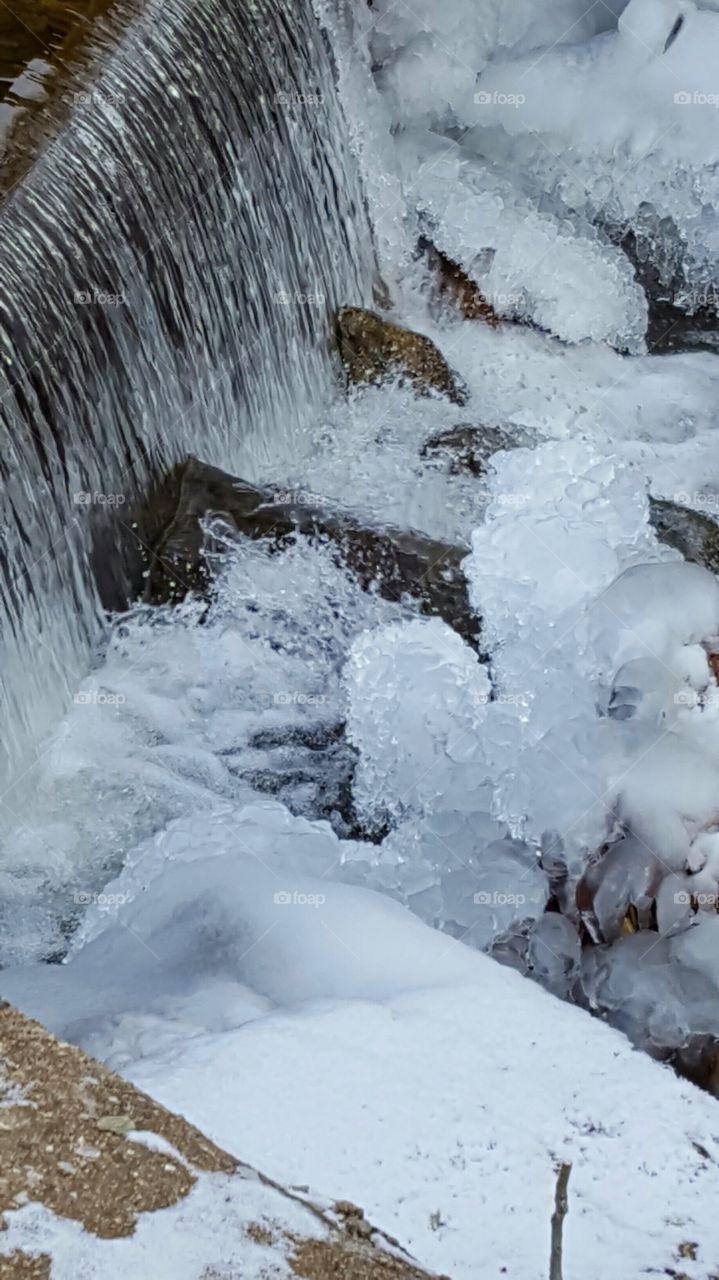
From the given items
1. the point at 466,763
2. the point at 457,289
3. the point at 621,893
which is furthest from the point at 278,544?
the point at 457,289

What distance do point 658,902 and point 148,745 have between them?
5.28 ft

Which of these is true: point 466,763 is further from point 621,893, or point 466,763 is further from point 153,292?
point 153,292

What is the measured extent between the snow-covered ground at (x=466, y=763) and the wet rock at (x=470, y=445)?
0.21 ft

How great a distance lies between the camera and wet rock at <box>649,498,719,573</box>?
4.86 meters

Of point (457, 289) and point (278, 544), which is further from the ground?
point (457, 289)

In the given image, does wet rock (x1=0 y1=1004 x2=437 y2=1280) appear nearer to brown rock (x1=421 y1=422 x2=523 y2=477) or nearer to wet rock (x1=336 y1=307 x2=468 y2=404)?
brown rock (x1=421 y1=422 x2=523 y2=477)

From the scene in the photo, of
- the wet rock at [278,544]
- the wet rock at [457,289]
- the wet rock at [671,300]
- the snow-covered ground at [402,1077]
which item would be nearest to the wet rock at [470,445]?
the wet rock at [278,544]

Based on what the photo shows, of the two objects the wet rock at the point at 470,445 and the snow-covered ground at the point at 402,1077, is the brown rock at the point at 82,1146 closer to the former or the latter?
the snow-covered ground at the point at 402,1077

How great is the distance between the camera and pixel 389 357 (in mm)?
5719

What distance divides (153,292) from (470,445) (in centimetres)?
149

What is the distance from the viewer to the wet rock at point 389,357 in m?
5.68

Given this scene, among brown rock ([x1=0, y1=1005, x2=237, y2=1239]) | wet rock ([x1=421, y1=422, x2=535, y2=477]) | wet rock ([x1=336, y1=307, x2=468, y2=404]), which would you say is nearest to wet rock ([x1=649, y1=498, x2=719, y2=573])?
wet rock ([x1=421, y1=422, x2=535, y2=477])

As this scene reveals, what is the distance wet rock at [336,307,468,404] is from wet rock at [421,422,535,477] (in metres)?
0.27

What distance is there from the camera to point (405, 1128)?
236 centimetres
